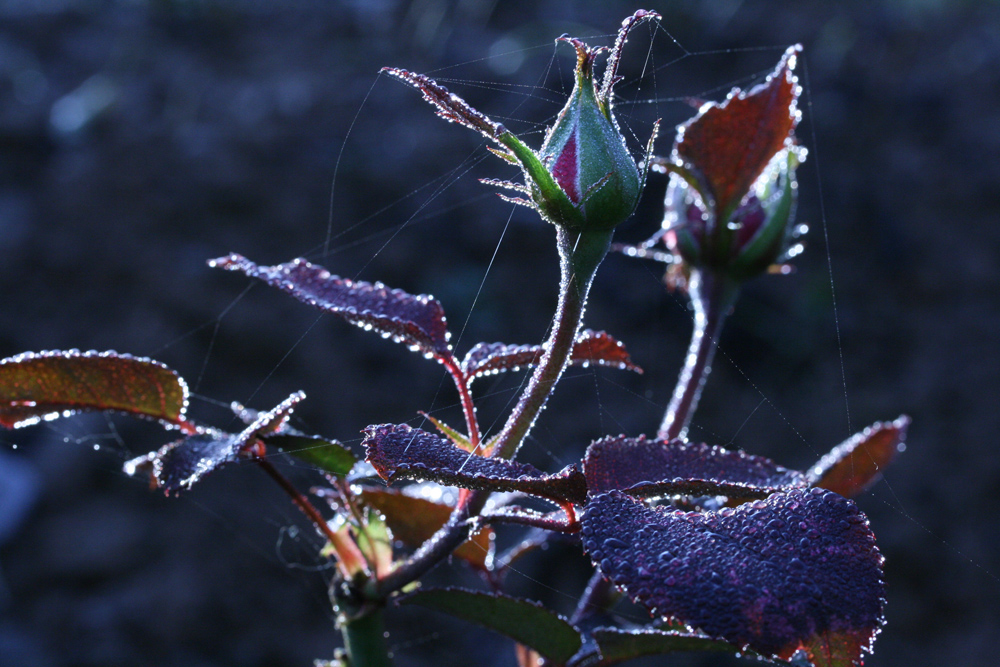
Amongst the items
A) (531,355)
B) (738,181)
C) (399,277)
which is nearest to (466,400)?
(531,355)

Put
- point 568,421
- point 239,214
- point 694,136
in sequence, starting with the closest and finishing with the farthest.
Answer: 1. point 694,136
2. point 568,421
3. point 239,214

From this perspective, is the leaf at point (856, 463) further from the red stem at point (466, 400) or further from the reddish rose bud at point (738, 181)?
the red stem at point (466, 400)

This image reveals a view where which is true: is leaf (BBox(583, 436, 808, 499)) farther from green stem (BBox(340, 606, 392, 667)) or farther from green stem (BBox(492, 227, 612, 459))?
green stem (BBox(340, 606, 392, 667))

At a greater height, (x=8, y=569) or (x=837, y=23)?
(x=837, y=23)

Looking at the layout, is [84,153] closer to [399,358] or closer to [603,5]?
[399,358]

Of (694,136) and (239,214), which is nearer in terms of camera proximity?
(694,136)

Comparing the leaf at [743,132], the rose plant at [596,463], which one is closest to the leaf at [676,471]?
the rose plant at [596,463]

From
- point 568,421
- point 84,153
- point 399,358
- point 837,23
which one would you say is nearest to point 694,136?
point 568,421
